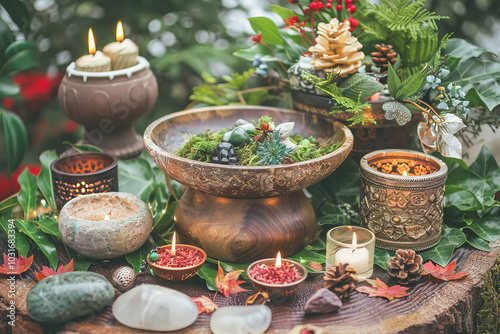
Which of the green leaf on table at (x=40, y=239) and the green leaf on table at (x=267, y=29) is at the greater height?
the green leaf on table at (x=267, y=29)

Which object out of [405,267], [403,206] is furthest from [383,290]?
[403,206]

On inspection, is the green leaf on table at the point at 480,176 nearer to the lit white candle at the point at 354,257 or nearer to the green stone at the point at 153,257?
the lit white candle at the point at 354,257

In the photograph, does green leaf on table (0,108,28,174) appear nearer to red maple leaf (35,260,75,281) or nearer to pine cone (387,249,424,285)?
red maple leaf (35,260,75,281)

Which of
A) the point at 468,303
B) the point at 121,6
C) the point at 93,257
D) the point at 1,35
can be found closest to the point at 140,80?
the point at 1,35

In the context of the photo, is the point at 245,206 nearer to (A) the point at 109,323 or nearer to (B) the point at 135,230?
(B) the point at 135,230

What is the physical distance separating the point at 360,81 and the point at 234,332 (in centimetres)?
68

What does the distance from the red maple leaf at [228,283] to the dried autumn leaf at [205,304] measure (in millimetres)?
43

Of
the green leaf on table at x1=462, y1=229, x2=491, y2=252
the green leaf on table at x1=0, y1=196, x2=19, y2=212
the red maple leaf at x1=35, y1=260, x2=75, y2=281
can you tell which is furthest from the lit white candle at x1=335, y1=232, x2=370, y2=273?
the green leaf on table at x1=0, y1=196, x2=19, y2=212

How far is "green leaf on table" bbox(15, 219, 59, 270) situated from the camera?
3.83 ft

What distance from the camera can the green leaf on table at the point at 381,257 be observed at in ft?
3.87

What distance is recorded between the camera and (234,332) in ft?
3.10

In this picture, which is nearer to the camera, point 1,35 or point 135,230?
point 135,230

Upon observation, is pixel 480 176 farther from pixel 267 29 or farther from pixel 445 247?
pixel 267 29

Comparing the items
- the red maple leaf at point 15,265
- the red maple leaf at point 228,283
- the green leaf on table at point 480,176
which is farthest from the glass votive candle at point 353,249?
the red maple leaf at point 15,265
